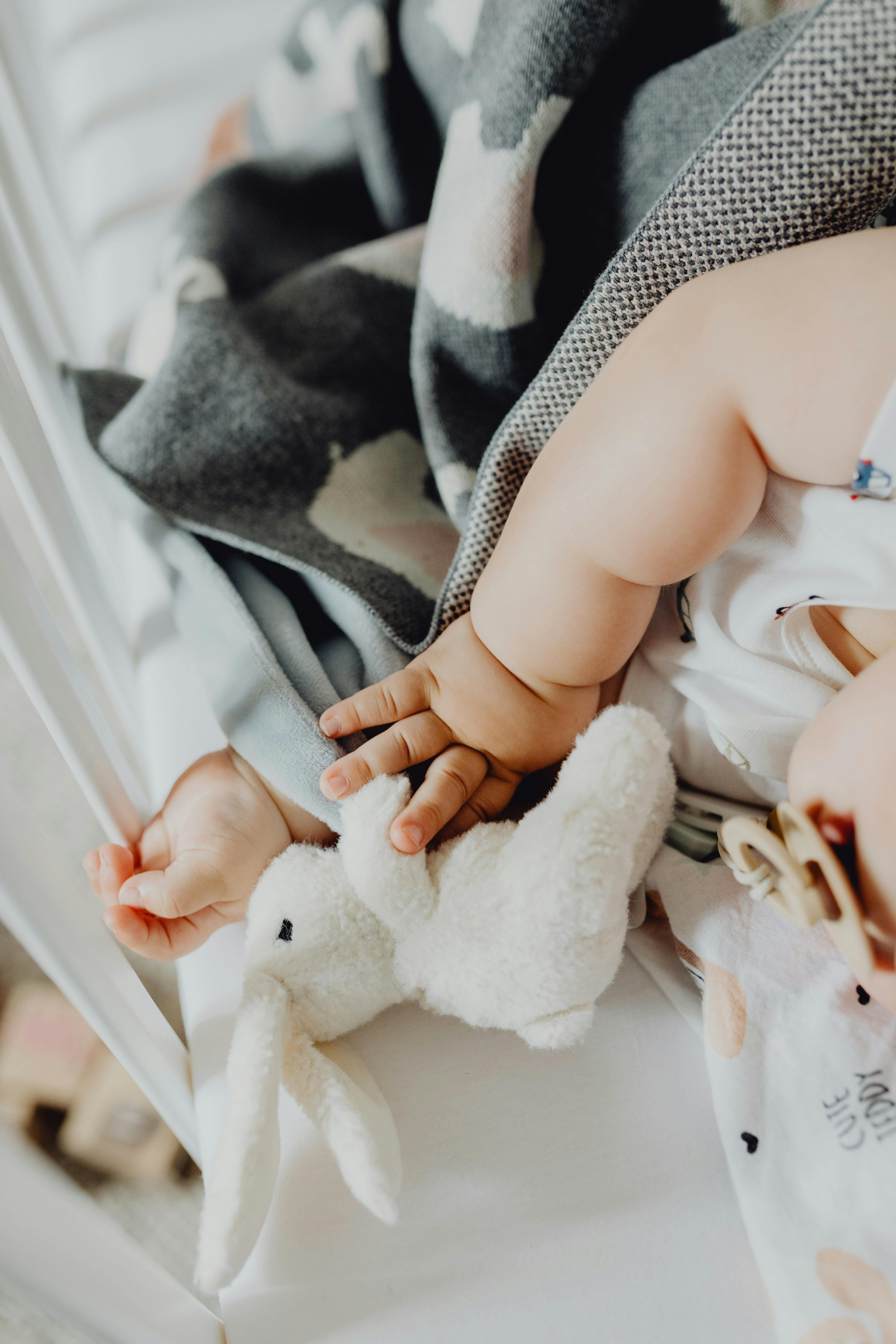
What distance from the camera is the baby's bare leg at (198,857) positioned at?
1.47ft

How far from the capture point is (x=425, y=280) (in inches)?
21.8

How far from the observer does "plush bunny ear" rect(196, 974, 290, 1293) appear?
35 centimetres

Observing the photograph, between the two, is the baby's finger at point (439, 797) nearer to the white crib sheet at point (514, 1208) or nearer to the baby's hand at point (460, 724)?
the baby's hand at point (460, 724)

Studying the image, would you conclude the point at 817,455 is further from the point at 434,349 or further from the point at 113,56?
the point at 113,56

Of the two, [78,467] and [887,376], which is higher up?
[887,376]

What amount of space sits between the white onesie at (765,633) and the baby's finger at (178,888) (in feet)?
0.92

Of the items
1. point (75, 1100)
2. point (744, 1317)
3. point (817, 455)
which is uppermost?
point (817, 455)

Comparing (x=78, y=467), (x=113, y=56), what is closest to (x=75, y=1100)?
(x=78, y=467)

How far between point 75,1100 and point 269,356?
66 cm

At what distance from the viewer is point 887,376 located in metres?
0.34

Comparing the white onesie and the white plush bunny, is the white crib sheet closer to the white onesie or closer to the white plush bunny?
the white plush bunny

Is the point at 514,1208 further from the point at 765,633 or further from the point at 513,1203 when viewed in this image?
the point at 765,633

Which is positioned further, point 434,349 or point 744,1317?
point 434,349

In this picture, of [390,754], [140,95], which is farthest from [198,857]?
[140,95]
